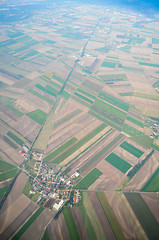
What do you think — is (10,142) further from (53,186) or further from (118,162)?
(118,162)

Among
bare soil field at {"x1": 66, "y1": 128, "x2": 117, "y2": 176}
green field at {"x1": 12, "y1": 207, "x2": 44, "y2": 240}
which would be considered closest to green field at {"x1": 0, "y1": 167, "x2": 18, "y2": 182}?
green field at {"x1": 12, "y1": 207, "x2": 44, "y2": 240}

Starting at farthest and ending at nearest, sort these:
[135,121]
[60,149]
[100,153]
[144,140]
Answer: [135,121], [144,140], [60,149], [100,153]

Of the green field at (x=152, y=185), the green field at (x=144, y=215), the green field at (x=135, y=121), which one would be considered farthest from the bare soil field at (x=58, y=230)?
the green field at (x=135, y=121)

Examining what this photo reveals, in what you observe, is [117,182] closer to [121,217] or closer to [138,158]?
[121,217]

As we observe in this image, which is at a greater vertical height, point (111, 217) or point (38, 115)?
point (38, 115)

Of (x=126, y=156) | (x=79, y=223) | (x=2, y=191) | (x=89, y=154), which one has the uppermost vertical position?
(x=126, y=156)

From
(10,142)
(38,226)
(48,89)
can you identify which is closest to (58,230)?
(38,226)

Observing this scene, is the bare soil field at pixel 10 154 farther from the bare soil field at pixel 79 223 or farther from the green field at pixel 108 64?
the green field at pixel 108 64
